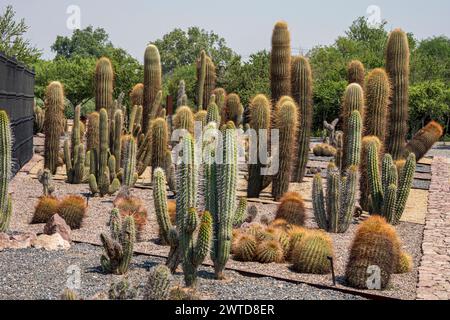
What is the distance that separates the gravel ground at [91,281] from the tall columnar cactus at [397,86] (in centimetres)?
1068

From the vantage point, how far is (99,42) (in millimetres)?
97938

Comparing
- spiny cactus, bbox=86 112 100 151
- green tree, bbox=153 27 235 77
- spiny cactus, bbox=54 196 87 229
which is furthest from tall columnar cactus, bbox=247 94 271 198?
green tree, bbox=153 27 235 77

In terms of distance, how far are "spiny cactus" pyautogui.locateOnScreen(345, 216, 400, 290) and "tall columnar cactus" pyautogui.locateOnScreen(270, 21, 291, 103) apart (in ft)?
29.6

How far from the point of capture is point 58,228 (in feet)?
33.2

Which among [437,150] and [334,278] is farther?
A: [437,150]

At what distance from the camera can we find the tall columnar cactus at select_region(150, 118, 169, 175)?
1623cm

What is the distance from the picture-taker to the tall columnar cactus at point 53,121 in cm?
1762

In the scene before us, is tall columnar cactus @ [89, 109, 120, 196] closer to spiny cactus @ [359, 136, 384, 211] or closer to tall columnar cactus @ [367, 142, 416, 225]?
spiny cactus @ [359, 136, 384, 211]

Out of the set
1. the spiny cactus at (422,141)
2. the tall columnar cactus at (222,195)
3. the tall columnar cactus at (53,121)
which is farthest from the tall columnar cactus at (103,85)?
the tall columnar cactus at (222,195)

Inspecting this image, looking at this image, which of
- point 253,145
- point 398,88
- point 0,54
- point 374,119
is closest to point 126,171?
point 253,145

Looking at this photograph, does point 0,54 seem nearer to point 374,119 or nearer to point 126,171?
point 126,171

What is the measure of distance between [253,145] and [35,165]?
6.82 metres

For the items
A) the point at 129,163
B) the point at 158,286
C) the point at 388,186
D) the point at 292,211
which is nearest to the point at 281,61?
the point at 129,163

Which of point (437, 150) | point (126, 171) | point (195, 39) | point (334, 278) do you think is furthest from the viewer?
point (195, 39)
